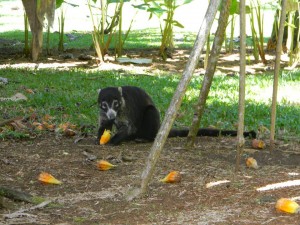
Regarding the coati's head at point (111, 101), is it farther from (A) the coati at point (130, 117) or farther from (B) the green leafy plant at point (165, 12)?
(B) the green leafy plant at point (165, 12)

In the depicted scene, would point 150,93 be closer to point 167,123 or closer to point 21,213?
point 167,123

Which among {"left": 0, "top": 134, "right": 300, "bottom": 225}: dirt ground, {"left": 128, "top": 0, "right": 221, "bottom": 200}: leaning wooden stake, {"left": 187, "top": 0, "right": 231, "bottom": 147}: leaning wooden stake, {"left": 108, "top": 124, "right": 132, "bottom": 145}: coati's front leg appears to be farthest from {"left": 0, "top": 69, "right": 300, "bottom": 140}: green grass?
{"left": 128, "top": 0, "right": 221, "bottom": 200}: leaning wooden stake

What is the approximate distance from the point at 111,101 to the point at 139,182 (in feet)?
7.10

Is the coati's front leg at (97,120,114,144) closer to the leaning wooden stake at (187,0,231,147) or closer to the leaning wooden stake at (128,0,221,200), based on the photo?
the leaning wooden stake at (187,0,231,147)

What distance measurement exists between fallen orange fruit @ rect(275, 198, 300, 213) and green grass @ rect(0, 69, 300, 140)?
9.72ft

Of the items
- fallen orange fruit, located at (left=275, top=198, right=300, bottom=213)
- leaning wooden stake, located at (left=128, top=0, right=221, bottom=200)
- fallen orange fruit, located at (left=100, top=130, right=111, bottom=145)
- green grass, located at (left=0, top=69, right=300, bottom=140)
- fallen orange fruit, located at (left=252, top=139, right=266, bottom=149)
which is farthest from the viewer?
green grass, located at (left=0, top=69, right=300, bottom=140)

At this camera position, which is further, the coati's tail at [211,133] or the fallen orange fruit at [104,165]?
the coati's tail at [211,133]

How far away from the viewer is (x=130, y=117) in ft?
22.7

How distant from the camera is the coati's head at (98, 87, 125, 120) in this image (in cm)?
668

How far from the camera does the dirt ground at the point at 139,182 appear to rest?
420cm

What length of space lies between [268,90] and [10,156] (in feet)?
16.5

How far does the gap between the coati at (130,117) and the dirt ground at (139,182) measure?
14 centimetres

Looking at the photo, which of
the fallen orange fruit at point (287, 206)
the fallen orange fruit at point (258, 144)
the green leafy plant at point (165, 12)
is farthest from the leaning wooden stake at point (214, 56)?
the green leafy plant at point (165, 12)

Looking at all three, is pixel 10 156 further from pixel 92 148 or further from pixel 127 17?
pixel 127 17
